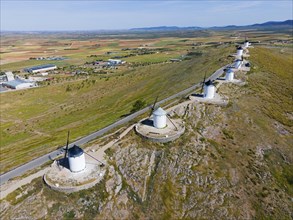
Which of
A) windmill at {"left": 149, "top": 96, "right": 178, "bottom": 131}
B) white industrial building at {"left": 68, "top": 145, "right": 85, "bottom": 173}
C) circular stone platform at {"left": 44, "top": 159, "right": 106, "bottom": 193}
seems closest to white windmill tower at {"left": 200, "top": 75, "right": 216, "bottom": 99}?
windmill at {"left": 149, "top": 96, "right": 178, "bottom": 131}

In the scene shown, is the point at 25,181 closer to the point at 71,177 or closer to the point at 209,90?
the point at 71,177

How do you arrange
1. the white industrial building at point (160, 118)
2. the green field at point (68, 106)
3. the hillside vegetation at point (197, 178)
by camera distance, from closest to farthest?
1. the hillside vegetation at point (197, 178)
2. the white industrial building at point (160, 118)
3. the green field at point (68, 106)

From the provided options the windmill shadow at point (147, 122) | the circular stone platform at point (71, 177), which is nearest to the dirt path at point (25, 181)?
the circular stone platform at point (71, 177)

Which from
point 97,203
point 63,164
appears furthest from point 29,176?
point 97,203

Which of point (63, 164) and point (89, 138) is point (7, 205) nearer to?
point (63, 164)

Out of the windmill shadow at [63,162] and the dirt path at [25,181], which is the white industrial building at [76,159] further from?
the dirt path at [25,181]

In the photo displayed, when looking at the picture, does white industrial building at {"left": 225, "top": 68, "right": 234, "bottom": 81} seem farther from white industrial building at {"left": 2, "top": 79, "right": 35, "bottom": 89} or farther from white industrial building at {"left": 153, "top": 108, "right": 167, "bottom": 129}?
white industrial building at {"left": 2, "top": 79, "right": 35, "bottom": 89}
